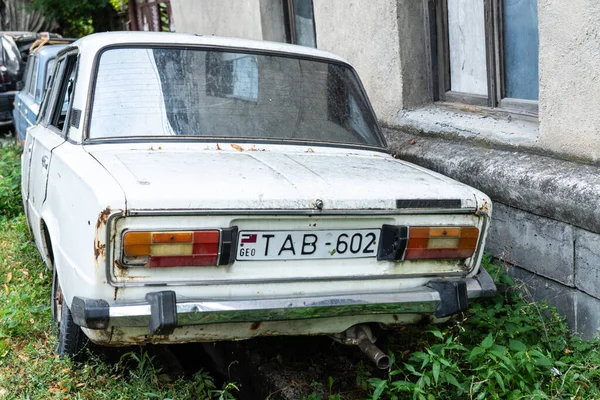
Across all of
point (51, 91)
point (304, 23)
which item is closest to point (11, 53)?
point (304, 23)

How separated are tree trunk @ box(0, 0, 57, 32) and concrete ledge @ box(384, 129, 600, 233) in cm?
1539

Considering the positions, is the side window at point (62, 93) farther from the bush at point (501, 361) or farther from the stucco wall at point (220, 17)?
the stucco wall at point (220, 17)

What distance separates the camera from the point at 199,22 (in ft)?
31.8

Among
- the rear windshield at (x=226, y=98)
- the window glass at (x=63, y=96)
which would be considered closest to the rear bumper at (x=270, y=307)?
the rear windshield at (x=226, y=98)

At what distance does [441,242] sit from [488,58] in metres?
2.32

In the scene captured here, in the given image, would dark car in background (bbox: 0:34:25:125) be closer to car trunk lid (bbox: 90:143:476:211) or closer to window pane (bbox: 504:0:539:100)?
window pane (bbox: 504:0:539:100)

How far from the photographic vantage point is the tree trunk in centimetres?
1828

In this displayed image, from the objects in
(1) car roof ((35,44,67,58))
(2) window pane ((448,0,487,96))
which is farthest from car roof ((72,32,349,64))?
(1) car roof ((35,44,67,58))

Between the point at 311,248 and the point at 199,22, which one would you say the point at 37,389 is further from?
the point at 199,22

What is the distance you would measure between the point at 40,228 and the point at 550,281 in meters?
2.93

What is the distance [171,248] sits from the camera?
297 centimetres

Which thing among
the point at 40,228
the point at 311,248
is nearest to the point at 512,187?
the point at 311,248

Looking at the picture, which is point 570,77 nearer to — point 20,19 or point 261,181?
point 261,181

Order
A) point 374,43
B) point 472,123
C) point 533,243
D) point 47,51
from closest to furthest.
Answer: point 533,243
point 472,123
point 374,43
point 47,51
